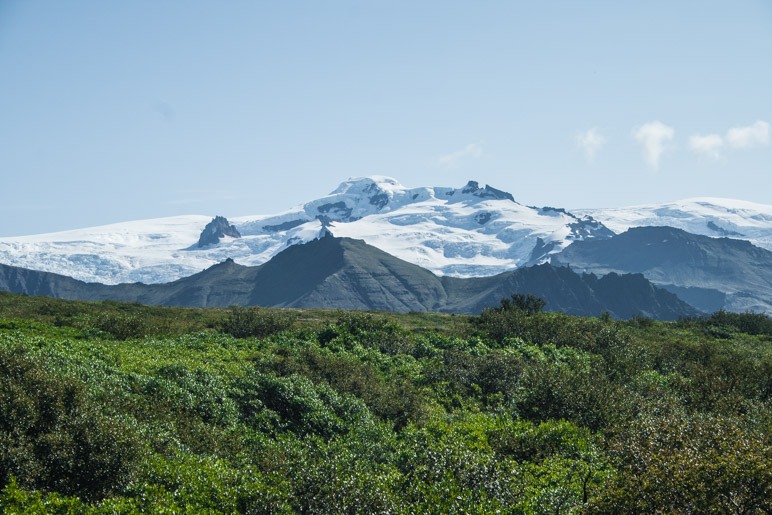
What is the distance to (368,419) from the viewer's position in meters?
45.5

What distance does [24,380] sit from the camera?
33.4 meters

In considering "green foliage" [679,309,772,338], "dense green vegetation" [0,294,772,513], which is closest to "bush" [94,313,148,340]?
"dense green vegetation" [0,294,772,513]

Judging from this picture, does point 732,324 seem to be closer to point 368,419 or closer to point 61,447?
point 368,419

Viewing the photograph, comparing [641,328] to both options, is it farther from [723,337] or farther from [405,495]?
[405,495]

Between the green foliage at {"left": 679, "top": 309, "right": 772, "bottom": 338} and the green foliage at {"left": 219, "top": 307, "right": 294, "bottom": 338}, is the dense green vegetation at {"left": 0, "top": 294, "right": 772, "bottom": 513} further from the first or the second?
the green foliage at {"left": 679, "top": 309, "right": 772, "bottom": 338}

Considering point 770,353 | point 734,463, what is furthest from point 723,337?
point 734,463

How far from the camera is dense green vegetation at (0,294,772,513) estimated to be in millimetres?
26969

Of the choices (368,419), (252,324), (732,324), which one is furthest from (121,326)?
(732,324)

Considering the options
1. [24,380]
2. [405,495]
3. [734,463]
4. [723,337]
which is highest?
[24,380]

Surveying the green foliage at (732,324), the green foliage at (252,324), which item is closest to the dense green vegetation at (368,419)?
the green foliage at (252,324)

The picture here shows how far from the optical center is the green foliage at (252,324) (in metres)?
71.1

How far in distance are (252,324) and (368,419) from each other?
97.9ft

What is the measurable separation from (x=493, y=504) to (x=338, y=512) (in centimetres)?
614

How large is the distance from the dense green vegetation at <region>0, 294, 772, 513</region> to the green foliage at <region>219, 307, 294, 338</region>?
0.30 meters
